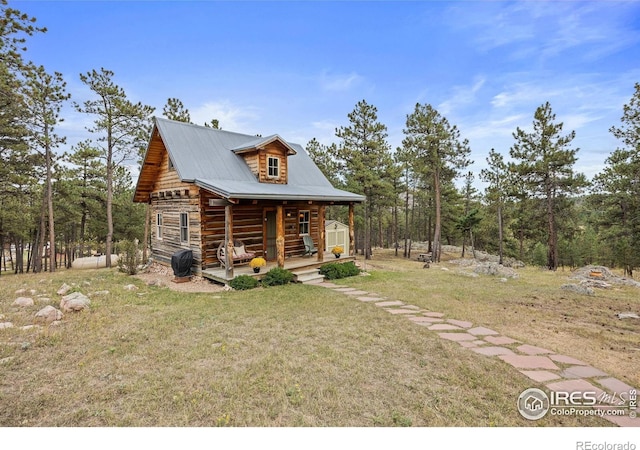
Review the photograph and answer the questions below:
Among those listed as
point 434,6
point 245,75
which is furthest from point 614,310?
point 245,75

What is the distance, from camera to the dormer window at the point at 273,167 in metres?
12.9

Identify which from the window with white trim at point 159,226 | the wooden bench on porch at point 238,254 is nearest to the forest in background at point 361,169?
the window with white trim at point 159,226

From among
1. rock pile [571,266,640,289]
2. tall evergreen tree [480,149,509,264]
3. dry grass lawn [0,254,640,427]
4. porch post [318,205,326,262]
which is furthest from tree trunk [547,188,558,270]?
porch post [318,205,326,262]

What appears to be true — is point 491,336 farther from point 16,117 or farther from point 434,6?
point 16,117

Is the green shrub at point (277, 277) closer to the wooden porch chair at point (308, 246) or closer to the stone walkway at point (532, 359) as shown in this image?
the wooden porch chair at point (308, 246)

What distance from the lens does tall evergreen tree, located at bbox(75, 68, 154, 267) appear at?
1565cm

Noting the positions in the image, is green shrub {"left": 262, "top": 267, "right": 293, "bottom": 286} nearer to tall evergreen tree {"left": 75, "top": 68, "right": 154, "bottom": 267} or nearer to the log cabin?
the log cabin

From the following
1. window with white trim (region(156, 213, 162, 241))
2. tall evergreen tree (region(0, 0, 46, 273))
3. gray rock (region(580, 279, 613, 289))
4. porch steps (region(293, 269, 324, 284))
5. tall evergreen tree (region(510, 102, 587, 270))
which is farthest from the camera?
tall evergreen tree (region(510, 102, 587, 270))

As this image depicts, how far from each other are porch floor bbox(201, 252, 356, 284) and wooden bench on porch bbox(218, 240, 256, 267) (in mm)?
199

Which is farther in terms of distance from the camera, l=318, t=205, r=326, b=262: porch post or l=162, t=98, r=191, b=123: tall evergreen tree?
l=162, t=98, r=191, b=123: tall evergreen tree

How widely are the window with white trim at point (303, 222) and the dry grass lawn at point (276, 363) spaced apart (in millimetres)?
6269

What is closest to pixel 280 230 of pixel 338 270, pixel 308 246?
pixel 338 270

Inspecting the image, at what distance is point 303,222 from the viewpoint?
14.0 meters
